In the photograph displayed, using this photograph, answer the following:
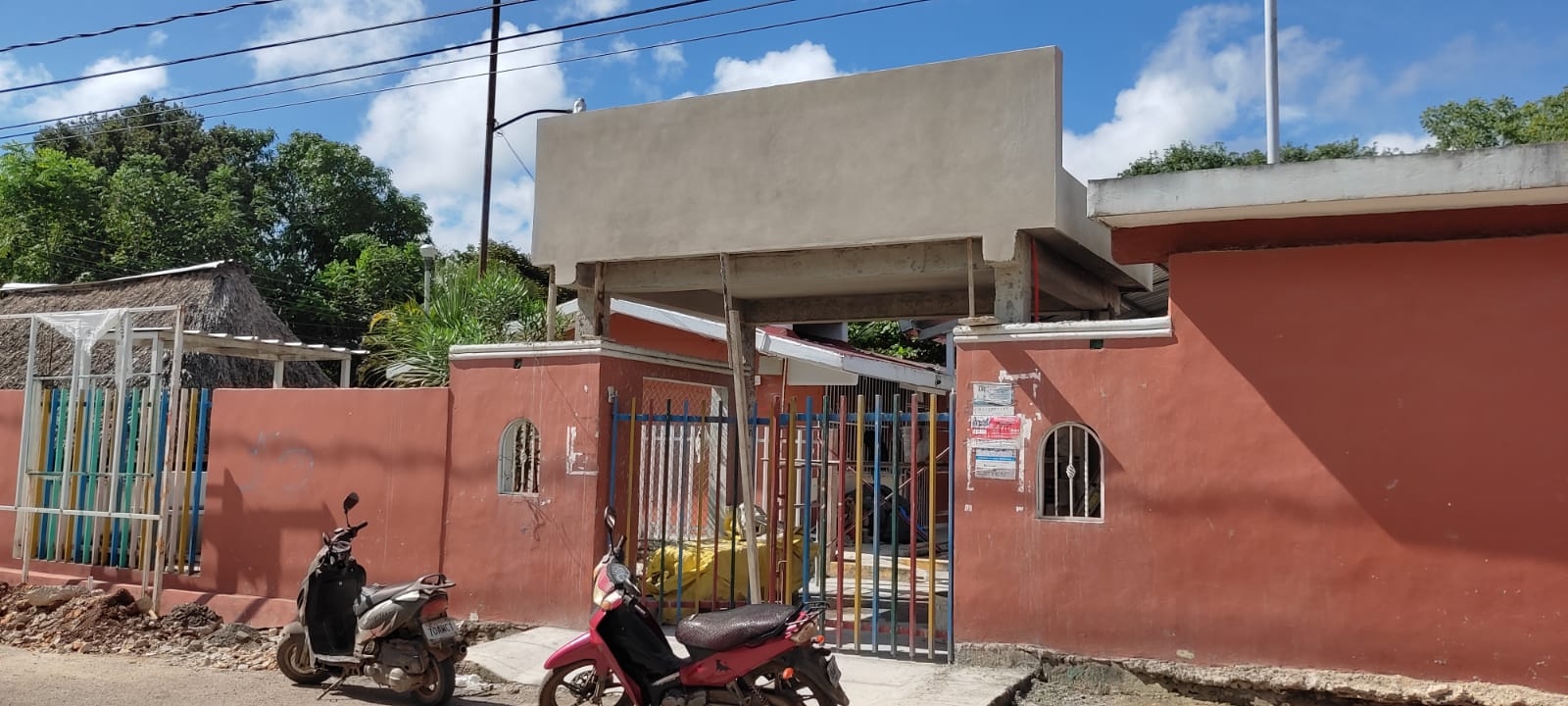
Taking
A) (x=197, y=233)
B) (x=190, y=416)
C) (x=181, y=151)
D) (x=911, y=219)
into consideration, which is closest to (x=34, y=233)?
(x=197, y=233)

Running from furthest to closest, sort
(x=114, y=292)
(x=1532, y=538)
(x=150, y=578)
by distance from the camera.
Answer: (x=114, y=292)
(x=150, y=578)
(x=1532, y=538)

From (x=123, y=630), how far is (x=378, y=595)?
3637mm

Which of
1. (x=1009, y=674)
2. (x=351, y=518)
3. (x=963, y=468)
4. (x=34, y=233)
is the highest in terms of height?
(x=34, y=233)

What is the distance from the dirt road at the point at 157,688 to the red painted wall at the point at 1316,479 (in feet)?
12.8

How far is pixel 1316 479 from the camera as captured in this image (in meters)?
6.41

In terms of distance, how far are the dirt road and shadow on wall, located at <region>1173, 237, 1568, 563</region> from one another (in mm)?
5328

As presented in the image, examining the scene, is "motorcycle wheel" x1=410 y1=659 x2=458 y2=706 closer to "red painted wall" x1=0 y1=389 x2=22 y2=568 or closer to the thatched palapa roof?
"red painted wall" x1=0 y1=389 x2=22 y2=568

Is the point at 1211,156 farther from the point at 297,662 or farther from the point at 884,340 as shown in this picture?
the point at 297,662

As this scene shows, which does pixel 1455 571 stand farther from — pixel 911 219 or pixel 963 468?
pixel 911 219

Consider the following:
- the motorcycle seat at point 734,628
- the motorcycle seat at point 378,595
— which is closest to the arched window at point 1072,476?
the motorcycle seat at point 734,628

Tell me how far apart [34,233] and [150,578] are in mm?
19897

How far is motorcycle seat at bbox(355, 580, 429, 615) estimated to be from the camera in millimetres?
6602

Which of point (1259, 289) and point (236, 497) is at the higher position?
point (1259, 289)

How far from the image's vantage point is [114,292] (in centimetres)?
1418
